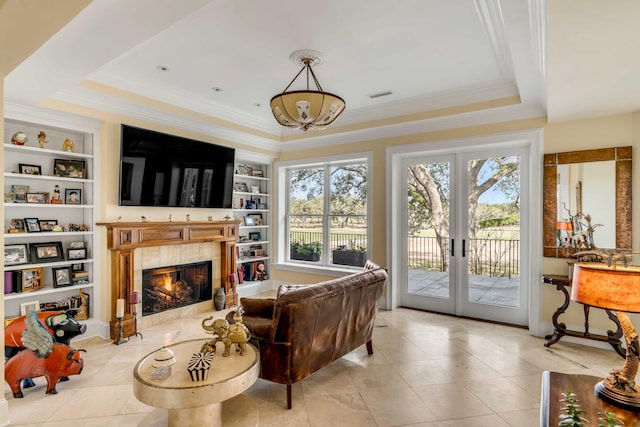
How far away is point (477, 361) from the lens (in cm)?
335

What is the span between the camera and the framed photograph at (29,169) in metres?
3.68

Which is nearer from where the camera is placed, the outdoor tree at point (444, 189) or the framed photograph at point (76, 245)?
the framed photograph at point (76, 245)

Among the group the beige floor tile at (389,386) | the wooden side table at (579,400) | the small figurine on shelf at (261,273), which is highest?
the wooden side table at (579,400)

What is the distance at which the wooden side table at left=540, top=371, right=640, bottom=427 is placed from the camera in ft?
4.62

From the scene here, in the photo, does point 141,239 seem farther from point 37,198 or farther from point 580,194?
point 580,194

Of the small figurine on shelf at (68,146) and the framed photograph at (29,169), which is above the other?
the small figurine on shelf at (68,146)

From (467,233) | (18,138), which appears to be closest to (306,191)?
(467,233)

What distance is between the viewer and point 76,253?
3984mm

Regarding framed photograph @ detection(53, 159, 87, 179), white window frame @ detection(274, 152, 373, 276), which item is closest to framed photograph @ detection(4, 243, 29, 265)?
framed photograph @ detection(53, 159, 87, 179)

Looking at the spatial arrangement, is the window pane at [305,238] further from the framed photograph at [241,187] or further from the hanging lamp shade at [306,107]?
the hanging lamp shade at [306,107]

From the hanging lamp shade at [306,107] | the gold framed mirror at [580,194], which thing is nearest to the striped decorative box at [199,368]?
the hanging lamp shade at [306,107]

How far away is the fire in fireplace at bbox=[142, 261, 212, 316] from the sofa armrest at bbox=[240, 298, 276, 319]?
232 centimetres

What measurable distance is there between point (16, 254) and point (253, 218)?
3.35 m

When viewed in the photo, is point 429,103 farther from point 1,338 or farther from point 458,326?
point 1,338
